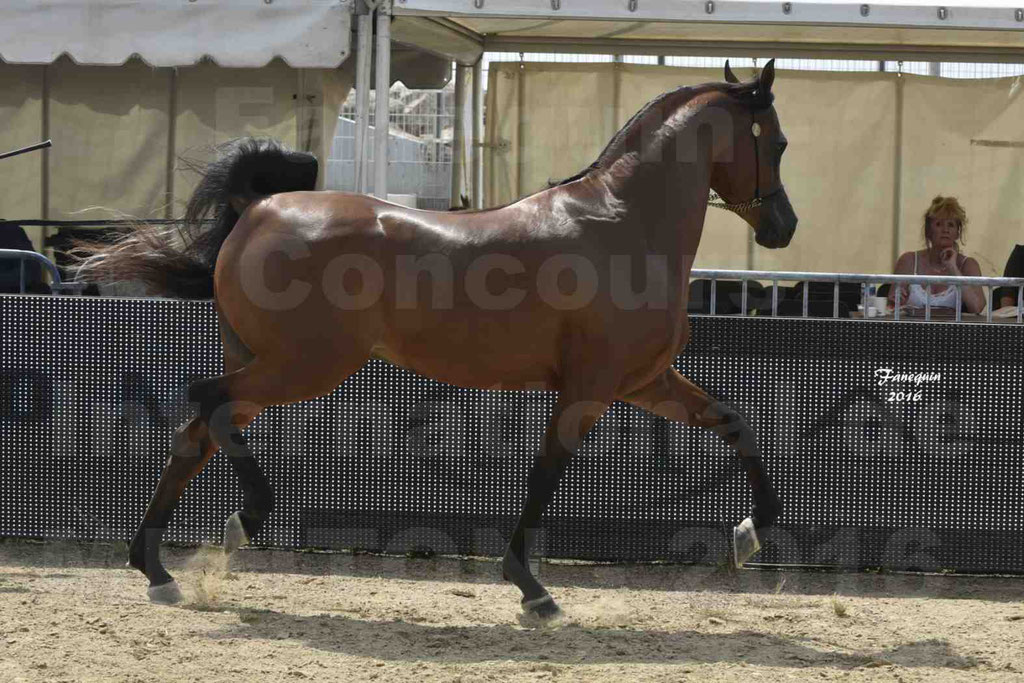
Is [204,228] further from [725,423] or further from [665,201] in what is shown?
[725,423]

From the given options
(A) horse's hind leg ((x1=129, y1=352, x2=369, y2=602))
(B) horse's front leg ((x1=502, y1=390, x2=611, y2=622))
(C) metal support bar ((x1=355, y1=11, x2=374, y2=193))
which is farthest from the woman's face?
(A) horse's hind leg ((x1=129, y1=352, x2=369, y2=602))

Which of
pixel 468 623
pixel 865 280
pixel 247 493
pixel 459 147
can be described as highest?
pixel 459 147

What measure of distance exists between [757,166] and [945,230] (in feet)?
8.71

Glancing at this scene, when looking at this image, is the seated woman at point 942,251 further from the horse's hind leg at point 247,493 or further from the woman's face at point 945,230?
the horse's hind leg at point 247,493

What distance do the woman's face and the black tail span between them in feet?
12.2

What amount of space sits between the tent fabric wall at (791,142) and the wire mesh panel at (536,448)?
137 inches

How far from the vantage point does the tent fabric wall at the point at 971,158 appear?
877cm

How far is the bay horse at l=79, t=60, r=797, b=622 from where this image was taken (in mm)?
4598

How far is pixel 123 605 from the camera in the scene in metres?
4.75

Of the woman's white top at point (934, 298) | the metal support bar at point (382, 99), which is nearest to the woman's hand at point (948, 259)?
the woman's white top at point (934, 298)

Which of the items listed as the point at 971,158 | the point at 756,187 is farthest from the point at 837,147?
the point at 756,187

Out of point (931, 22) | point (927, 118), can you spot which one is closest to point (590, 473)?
point (931, 22)

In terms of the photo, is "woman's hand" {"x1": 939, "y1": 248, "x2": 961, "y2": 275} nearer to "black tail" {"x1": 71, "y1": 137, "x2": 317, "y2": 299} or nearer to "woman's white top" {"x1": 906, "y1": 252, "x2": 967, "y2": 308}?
"woman's white top" {"x1": 906, "y1": 252, "x2": 967, "y2": 308}

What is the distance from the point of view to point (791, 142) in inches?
353
